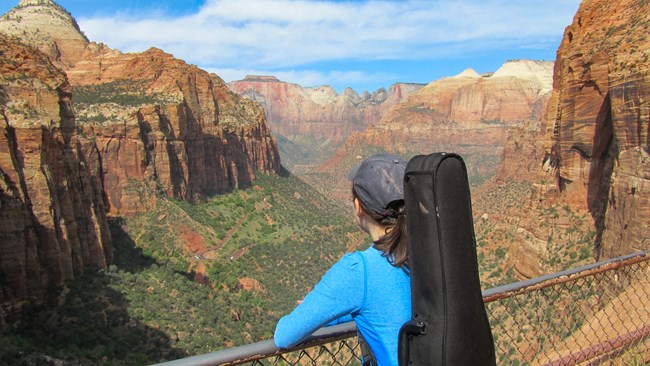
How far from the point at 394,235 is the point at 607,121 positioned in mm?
19433

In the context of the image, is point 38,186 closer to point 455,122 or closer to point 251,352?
point 251,352

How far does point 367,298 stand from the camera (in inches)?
108

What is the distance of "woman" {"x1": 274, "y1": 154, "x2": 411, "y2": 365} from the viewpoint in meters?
2.73

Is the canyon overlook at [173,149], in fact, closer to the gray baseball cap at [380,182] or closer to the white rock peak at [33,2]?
the gray baseball cap at [380,182]

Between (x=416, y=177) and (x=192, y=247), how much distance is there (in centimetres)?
3978

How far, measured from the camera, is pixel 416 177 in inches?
99.7

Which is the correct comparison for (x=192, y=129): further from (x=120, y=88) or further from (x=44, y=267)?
(x=44, y=267)

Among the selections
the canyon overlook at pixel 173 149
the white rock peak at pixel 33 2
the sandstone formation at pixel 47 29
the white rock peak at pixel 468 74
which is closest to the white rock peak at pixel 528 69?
the white rock peak at pixel 468 74

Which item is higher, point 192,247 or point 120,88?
point 120,88

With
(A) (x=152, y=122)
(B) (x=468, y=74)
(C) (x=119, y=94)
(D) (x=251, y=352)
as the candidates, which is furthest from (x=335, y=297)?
(B) (x=468, y=74)

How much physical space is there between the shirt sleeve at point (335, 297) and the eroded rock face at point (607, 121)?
46.5 ft

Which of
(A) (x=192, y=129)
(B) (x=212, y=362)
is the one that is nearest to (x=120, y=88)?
(A) (x=192, y=129)

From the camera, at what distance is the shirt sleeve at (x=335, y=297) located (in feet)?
8.91

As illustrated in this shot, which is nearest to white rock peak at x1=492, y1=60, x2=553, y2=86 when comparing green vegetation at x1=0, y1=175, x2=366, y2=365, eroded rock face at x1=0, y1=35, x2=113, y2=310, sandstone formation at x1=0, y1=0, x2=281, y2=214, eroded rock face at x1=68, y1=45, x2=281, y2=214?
sandstone formation at x1=0, y1=0, x2=281, y2=214
